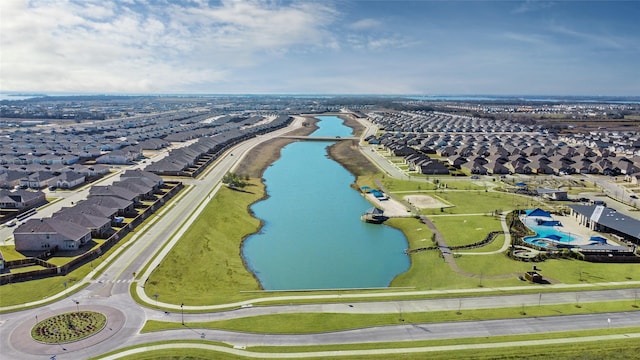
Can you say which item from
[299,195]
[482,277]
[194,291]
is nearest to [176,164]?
[299,195]

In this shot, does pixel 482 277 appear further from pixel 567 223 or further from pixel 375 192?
pixel 375 192

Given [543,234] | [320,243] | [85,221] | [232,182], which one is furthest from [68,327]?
[543,234]

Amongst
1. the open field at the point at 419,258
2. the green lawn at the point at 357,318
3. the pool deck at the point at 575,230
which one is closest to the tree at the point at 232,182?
the open field at the point at 419,258

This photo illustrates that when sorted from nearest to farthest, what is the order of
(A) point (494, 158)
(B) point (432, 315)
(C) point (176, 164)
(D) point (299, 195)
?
(B) point (432, 315), (D) point (299, 195), (C) point (176, 164), (A) point (494, 158)

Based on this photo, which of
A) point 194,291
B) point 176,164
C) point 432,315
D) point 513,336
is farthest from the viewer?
point 176,164

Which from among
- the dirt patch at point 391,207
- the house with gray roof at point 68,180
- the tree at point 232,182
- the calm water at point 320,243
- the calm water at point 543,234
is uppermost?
the house with gray roof at point 68,180

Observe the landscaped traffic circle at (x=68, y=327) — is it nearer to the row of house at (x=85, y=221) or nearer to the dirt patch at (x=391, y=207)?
the row of house at (x=85, y=221)

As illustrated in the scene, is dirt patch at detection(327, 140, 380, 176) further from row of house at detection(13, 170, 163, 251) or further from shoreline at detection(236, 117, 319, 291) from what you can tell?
row of house at detection(13, 170, 163, 251)
